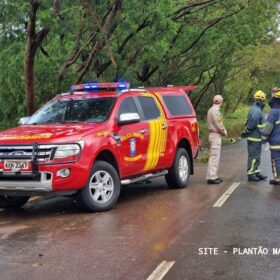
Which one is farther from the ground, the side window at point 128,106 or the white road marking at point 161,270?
the side window at point 128,106

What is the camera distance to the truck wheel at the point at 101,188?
827 centimetres

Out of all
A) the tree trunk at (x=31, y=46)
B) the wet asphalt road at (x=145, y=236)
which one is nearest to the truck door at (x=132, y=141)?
the wet asphalt road at (x=145, y=236)

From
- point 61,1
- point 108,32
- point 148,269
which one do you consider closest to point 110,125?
point 148,269

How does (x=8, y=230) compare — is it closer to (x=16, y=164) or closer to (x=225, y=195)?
(x=16, y=164)

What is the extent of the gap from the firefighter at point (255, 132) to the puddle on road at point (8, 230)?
5617 mm

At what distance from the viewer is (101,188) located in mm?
8492

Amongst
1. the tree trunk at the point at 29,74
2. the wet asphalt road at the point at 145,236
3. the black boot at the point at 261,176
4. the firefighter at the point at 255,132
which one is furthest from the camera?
the tree trunk at the point at 29,74

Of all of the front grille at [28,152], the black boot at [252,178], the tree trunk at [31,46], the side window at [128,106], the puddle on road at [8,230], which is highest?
the tree trunk at [31,46]

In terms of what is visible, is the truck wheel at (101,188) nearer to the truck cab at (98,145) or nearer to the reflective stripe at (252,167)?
the truck cab at (98,145)

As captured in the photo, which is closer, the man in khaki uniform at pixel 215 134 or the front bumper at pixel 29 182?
the front bumper at pixel 29 182

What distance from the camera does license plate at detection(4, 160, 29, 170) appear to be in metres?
8.02

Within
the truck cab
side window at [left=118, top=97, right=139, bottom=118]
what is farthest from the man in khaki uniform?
side window at [left=118, top=97, right=139, bottom=118]

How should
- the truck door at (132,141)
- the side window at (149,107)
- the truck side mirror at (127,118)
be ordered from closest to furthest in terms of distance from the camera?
the truck side mirror at (127,118)
the truck door at (132,141)
the side window at (149,107)

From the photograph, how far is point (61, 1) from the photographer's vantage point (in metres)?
12.3
